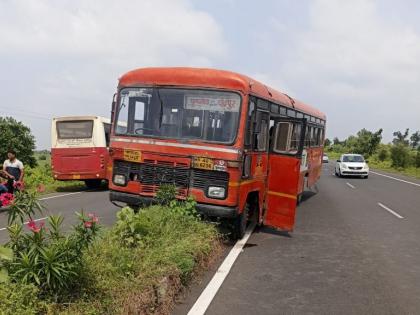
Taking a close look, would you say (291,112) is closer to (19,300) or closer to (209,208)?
(209,208)

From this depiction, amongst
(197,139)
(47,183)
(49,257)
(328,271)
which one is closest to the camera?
(49,257)

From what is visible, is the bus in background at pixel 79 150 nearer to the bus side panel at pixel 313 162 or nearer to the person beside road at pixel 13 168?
the person beside road at pixel 13 168

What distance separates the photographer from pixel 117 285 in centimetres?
478

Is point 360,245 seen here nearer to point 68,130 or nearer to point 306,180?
point 306,180

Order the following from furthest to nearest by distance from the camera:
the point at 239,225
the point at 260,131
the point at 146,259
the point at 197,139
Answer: the point at 260,131
the point at 239,225
the point at 197,139
the point at 146,259

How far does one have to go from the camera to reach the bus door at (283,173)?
30.8 ft

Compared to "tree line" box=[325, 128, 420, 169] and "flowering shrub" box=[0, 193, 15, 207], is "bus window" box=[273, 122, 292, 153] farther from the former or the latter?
"tree line" box=[325, 128, 420, 169]

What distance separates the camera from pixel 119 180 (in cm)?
884

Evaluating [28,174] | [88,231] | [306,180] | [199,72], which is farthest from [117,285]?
[28,174]

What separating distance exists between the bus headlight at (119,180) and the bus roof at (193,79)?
175 centimetres

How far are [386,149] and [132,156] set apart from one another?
56.0m

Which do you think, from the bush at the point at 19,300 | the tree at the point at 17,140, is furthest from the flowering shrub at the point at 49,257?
the tree at the point at 17,140

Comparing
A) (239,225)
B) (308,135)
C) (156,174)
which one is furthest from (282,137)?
(308,135)

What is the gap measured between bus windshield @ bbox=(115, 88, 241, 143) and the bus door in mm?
1710
